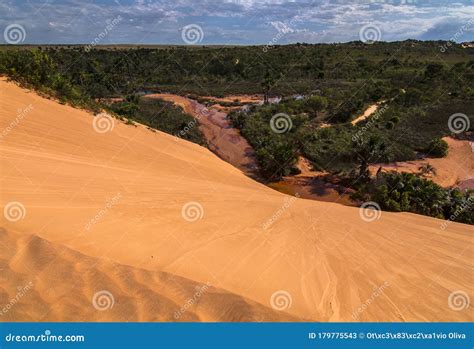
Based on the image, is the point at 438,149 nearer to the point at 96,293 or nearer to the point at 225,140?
the point at 225,140

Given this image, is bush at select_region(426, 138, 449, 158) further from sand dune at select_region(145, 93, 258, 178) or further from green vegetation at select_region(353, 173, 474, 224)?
sand dune at select_region(145, 93, 258, 178)

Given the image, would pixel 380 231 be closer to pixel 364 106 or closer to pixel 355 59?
pixel 364 106

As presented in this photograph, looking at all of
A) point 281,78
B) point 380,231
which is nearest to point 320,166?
point 380,231

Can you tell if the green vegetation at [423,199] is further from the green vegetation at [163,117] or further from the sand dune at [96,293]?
the green vegetation at [163,117]

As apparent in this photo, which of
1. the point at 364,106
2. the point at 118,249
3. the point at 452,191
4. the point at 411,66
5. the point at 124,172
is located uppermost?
the point at 411,66

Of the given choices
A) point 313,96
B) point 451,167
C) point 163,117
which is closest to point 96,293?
point 451,167

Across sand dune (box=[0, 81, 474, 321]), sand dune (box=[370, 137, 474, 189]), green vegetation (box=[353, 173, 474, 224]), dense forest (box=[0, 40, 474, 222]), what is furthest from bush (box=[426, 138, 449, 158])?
sand dune (box=[0, 81, 474, 321])

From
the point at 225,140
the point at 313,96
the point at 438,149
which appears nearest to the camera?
the point at 438,149
